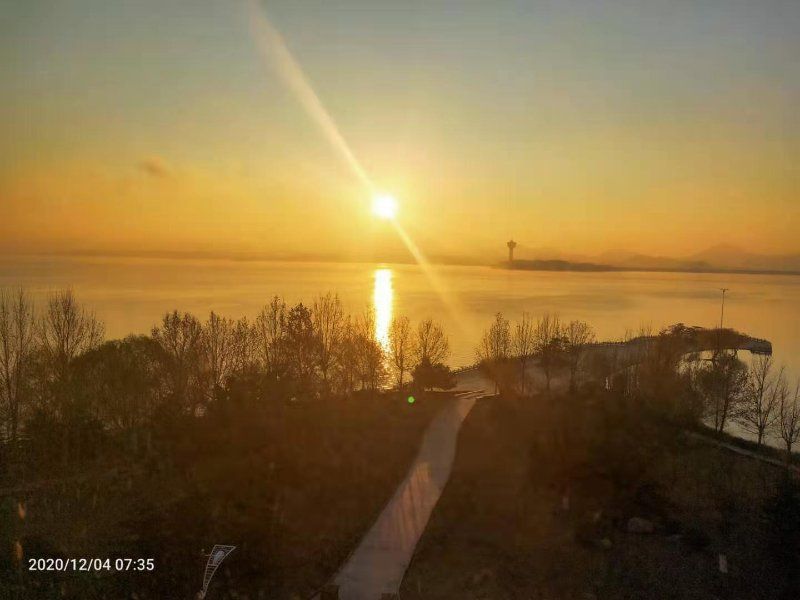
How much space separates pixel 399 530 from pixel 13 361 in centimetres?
2049

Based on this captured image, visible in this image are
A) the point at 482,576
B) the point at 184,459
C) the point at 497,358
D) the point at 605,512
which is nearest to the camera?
the point at 482,576

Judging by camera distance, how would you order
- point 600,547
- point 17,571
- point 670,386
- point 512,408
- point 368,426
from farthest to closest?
point 670,386, point 512,408, point 368,426, point 600,547, point 17,571

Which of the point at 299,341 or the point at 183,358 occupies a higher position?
the point at 299,341

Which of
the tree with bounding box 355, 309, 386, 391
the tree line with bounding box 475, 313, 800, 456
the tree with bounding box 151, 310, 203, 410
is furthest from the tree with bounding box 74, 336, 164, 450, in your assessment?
the tree line with bounding box 475, 313, 800, 456

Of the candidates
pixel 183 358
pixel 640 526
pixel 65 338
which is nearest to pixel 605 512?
pixel 640 526

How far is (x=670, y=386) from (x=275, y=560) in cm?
2273

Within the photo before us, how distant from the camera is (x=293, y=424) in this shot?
17453 mm

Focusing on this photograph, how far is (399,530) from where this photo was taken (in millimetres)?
12844

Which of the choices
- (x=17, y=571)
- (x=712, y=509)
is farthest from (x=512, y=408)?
(x=17, y=571)

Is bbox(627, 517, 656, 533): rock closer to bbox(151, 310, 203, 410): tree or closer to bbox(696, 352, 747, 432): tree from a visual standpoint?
bbox(151, 310, 203, 410): tree

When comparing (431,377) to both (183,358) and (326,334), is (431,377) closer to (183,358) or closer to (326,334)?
(326,334)

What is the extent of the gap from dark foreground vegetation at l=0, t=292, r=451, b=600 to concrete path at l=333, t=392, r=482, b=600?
412 mm

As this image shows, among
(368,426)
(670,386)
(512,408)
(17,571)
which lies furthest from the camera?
(670,386)

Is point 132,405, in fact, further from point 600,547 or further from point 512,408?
point 600,547
